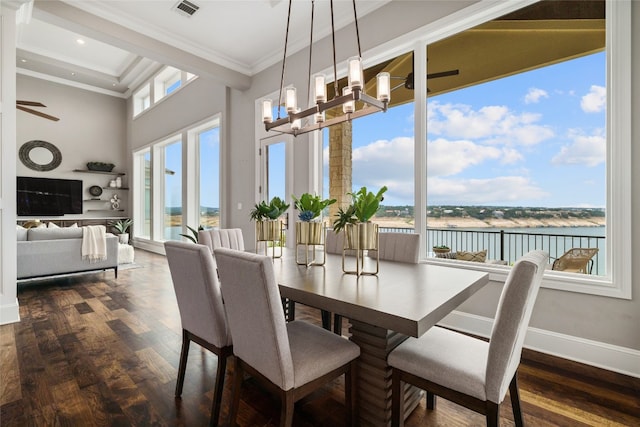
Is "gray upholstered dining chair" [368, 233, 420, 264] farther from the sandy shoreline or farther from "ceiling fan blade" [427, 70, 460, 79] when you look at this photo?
"ceiling fan blade" [427, 70, 460, 79]

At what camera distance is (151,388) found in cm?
189

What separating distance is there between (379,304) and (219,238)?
1830mm

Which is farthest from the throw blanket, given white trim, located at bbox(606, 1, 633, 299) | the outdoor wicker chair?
white trim, located at bbox(606, 1, 633, 299)

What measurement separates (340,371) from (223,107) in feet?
16.5

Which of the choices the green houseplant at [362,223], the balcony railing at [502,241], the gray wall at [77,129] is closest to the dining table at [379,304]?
the green houseplant at [362,223]

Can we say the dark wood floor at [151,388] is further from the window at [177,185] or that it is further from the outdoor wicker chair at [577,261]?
the window at [177,185]

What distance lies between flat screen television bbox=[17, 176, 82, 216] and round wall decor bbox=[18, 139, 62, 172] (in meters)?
0.33

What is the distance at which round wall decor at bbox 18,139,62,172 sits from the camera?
7320 mm

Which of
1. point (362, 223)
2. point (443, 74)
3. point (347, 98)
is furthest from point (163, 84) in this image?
point (362, 223)

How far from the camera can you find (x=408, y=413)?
64.1 inches

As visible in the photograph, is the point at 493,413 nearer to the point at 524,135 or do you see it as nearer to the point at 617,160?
the point at 617,160

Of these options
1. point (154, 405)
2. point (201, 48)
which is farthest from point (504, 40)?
point (154, 405)

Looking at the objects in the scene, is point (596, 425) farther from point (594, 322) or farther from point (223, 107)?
point (223, 107)

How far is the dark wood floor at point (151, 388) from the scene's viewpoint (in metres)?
1.63
